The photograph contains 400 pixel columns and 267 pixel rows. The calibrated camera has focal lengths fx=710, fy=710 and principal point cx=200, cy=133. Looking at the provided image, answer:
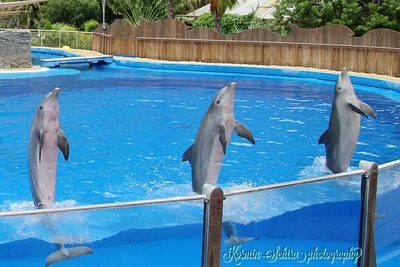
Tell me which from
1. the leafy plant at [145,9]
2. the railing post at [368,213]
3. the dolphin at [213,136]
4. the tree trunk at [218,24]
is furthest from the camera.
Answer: the leafy plant at [145,9]

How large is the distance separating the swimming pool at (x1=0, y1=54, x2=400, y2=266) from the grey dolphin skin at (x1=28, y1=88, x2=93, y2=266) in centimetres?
164

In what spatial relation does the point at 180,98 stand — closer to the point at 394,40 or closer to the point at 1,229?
the point at 394,40

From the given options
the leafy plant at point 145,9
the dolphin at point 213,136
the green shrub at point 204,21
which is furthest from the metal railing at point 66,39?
the dolphin at point 213,136

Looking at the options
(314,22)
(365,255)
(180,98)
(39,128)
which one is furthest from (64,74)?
(365,255)

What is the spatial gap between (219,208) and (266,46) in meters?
19.2

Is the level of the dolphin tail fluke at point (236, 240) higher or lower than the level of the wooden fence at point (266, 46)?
lower

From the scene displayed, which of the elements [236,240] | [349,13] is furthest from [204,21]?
[236,240]

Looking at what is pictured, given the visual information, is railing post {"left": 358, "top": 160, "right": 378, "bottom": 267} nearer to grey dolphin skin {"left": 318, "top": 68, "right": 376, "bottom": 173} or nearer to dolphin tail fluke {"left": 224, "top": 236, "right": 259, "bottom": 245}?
dolphin tail fluke {"left": 224, "top": 236, "right": 259, "bottom": 245}

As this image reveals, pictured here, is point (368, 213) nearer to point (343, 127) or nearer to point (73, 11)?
point (343, 127)

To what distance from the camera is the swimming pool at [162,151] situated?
3.17 metres

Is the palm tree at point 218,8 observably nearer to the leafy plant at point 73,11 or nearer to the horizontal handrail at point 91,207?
the leafy plant at point 73,11

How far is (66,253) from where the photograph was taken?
3029 mm

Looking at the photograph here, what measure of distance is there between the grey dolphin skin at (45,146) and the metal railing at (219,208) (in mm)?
2411

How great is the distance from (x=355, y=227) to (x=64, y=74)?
18.2 m
